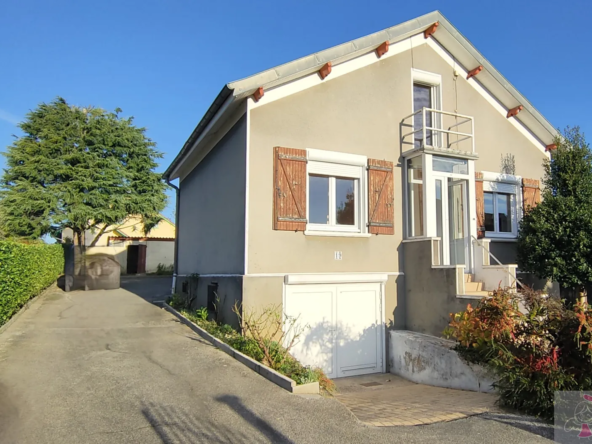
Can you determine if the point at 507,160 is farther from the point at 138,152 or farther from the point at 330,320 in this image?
the point at 138,152

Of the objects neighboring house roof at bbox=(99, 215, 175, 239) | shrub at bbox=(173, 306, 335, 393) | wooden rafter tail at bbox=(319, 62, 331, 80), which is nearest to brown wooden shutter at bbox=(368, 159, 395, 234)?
wooden rafter tail at bbox=(319, 62, 331, 80)

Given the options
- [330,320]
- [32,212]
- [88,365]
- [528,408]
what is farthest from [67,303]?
[528,408]

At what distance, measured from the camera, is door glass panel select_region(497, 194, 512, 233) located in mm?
12250

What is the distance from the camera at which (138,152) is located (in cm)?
2720

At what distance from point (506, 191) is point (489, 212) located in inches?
32.7

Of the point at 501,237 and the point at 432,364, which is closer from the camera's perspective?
the point at 432,364

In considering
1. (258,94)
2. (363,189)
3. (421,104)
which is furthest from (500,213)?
(258,94)

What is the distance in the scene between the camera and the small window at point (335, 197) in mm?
9984

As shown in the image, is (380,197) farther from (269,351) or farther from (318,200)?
(269,351)

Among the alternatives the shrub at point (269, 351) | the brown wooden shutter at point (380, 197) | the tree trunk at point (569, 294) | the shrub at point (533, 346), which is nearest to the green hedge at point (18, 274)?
the shrub at point (269, 351)

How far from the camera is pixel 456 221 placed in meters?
11.4

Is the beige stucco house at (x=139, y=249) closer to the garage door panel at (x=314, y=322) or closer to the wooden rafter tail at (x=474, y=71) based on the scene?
the garage door panel at (x=314, y=322)

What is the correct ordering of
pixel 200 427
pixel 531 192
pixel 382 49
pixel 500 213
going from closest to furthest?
pixel 200 427 → pixel 382 49 → pixel 500 213 → pixel 531 192

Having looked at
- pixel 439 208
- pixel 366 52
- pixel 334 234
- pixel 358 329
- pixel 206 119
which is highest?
pixel 366 52
